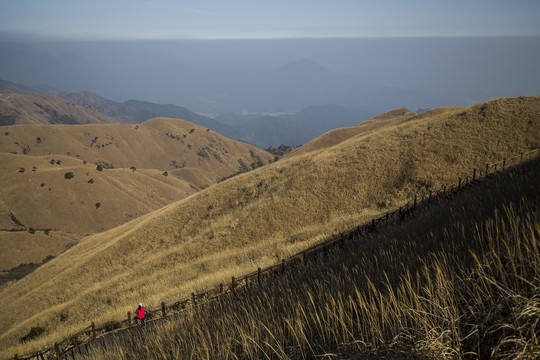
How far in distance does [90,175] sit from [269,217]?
94.7m

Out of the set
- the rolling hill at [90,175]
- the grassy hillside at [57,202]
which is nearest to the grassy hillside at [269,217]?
the grassy hillside at [57,202]

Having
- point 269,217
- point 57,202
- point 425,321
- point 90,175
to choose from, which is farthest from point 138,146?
point 425,321

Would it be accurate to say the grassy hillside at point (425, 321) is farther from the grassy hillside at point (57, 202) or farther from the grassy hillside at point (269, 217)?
the grassy hillside at point (57, 202)

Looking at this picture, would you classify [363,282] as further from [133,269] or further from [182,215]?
[182,215]

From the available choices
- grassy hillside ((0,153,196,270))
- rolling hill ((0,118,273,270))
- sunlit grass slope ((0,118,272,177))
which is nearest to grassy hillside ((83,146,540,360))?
rolling hill ((0,118,273,270))

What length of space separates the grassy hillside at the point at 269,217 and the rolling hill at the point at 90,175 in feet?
182

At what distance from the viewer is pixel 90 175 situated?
100 m

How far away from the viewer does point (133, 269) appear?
2519 centimetres

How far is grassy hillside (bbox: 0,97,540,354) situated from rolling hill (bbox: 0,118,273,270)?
182ft

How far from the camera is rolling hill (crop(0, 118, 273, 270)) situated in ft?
270

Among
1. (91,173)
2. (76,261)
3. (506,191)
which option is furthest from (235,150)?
(506,191)

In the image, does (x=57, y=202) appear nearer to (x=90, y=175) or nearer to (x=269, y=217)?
(x=90, y=175)

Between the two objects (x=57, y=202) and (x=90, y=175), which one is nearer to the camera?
(x=57, y=202)

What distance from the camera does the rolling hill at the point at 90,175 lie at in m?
82.3
